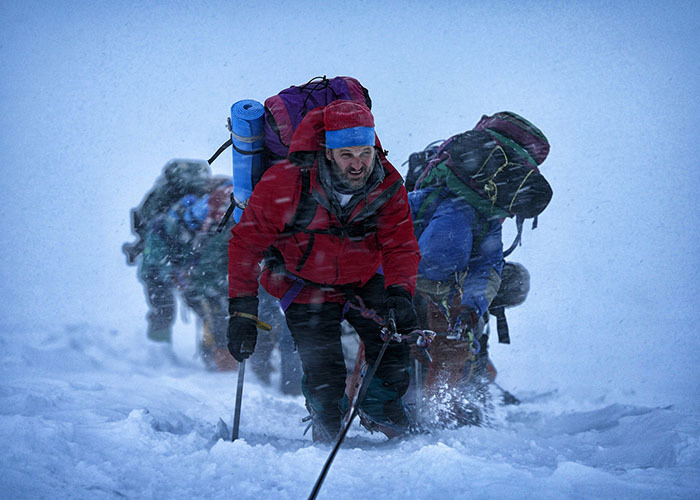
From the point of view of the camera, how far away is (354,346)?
19.6ft

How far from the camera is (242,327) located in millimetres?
2807

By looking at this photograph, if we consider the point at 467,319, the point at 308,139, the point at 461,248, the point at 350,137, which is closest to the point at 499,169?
the point at 461,248

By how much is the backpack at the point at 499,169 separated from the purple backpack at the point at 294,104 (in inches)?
45.7

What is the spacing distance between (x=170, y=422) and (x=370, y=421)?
1.37 metres

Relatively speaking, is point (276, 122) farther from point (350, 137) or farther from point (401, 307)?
point (401, 307)

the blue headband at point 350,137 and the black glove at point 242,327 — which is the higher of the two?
the blue headband at point 350,137

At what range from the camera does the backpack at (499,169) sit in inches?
145

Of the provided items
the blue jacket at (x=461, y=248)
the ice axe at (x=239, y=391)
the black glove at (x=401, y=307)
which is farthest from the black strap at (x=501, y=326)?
the ice axe at (x=239, y=391)

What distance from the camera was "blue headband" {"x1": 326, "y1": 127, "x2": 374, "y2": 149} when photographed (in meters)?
2.50

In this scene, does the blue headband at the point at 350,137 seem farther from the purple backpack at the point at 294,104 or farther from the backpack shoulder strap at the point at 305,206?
the purple backpack at the point at 294,104

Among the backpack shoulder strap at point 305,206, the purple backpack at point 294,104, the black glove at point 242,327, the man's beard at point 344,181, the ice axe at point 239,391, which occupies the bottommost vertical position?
the ice axe at point 239,391

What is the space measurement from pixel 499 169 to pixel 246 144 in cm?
195

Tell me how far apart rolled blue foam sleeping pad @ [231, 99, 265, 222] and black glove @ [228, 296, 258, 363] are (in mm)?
729

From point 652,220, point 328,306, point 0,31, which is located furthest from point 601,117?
point 0,31
